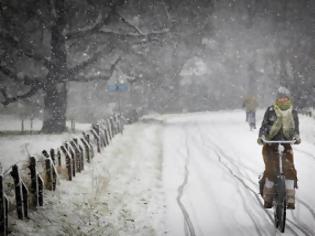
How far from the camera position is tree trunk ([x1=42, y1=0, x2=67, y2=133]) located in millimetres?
22625

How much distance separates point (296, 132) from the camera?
8008 millimetres

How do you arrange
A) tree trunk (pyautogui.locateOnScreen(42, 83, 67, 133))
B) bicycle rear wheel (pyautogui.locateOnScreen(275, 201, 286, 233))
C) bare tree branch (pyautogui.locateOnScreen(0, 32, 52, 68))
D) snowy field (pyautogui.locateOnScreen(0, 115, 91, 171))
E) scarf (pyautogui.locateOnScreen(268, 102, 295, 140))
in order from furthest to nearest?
tree trunk (pyautogui.locateOnScreen(42, 83, 67, 133)) < bare tree branch (pyautogui.locateOnScreen(0, 32, 52, 68)) < snowy field (pyautogui.locateOnScreen(0, 115, 91, 171)) < scarf (pyautogui.locateOnScreen(268, 102, 295, 140)) < bicycle rear wheel (pyautogui.locateOnScreen(275, 201, 286, 233))

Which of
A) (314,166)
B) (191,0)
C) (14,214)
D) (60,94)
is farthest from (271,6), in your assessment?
(14,214)

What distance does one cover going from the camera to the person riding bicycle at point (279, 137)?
7.72m

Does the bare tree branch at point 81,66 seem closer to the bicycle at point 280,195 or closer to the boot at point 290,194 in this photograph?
the bicycle at point 280,195

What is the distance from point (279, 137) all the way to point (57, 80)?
16.8 metres

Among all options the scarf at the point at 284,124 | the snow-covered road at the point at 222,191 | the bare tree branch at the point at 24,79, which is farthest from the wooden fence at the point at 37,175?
the bare tree branch at the point at 24,79

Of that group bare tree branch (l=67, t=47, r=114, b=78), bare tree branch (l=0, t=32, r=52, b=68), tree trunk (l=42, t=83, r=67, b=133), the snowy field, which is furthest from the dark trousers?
tree trunk (l=42, t=83, r=67, b=133)

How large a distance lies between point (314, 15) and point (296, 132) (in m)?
27.7

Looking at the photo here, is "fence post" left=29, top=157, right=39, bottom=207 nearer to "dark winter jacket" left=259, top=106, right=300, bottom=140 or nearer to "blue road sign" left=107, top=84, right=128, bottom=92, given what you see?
"dark winter jacket" left=259, top=106, right=300, bottom=140

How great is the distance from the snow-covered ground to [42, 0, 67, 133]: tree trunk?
825 cm

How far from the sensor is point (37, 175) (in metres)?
8.53

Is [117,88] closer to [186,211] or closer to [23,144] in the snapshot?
[23,144]

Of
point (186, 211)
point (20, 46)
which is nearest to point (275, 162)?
point (186, 211)
